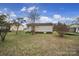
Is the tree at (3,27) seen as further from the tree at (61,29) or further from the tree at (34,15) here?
the tree at (61,29)

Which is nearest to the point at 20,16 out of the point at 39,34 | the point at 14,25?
the point at 14,25

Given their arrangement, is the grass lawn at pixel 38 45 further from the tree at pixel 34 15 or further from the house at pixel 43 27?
the tree at pixel 34 15

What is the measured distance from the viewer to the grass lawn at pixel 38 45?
253 cm

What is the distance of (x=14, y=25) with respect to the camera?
8.43ft

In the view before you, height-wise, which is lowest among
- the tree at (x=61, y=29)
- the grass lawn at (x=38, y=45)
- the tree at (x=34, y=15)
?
the grass lawn at (x=38, y=45)

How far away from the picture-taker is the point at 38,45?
254 centimetres

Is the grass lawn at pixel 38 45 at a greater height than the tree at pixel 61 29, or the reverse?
the tree at pixel 61 29

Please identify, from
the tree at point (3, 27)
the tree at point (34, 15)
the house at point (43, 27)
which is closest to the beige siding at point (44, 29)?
the house at point (43, 27)

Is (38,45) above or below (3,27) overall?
below

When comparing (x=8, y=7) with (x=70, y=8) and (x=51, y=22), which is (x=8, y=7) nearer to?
(x=51, y=22)

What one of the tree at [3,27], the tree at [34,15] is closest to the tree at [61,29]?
the tree at [34,15]

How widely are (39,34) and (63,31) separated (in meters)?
0.28

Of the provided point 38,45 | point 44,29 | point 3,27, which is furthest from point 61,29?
point 3,27

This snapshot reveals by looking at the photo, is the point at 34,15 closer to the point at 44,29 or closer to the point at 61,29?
the point at 44,29
